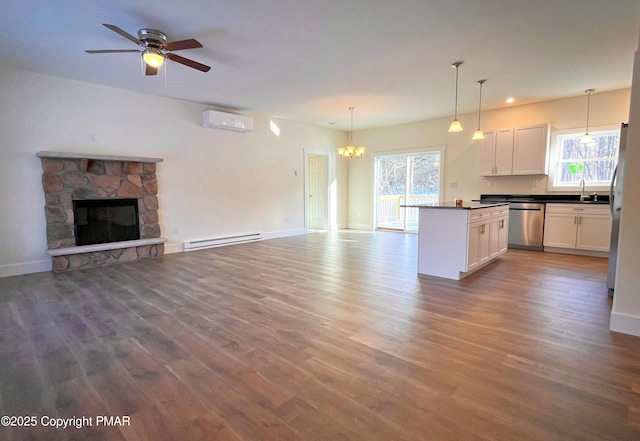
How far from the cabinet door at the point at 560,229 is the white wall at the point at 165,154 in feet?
16.6

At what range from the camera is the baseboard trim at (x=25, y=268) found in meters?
4.26

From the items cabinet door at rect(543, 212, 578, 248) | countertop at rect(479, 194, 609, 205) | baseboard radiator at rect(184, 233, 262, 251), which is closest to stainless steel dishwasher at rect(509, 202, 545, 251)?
cabinet door at rect(543, 212, 578, 248)

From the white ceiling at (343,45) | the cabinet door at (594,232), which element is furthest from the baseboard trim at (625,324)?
the cabinet door at (594,232)

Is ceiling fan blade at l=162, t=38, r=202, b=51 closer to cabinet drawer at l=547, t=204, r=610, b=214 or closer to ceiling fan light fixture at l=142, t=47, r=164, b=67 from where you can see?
ceiling fan light fixture at l=142, t=47, r=164, b=67

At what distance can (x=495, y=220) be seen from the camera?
4.60m

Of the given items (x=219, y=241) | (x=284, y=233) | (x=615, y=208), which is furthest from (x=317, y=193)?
(x=615, y=208)

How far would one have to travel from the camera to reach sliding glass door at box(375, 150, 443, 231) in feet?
25.4

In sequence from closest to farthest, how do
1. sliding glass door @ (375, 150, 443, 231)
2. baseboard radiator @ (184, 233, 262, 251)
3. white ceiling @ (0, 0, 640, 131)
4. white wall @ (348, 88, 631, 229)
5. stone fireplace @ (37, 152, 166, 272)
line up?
white ceiling @ (0, 0, 640, 131) → stone fireplace @ (37, 152, 166, 272) → white wall @ (348, 88, 631, 229) → baseboard radiator @ (184, 233, 262, 251) → sliding glass door @ (375, 150, 443, 231)

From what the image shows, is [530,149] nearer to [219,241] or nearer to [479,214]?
[479,214]

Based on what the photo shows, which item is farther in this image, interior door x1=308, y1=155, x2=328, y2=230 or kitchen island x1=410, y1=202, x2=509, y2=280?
interior door x1=308, y1=155, x2=328, y2=230

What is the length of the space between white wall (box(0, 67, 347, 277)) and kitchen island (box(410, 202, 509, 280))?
4.14 meters

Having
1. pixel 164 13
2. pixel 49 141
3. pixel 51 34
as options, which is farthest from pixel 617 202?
pixel 49 141

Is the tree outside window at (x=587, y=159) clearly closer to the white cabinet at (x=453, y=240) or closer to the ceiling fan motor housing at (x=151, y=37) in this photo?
the white cabinet at (x=453, y=240)

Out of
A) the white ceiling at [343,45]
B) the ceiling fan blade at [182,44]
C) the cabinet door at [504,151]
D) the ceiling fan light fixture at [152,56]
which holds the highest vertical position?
the white ceiling at [343,45]
